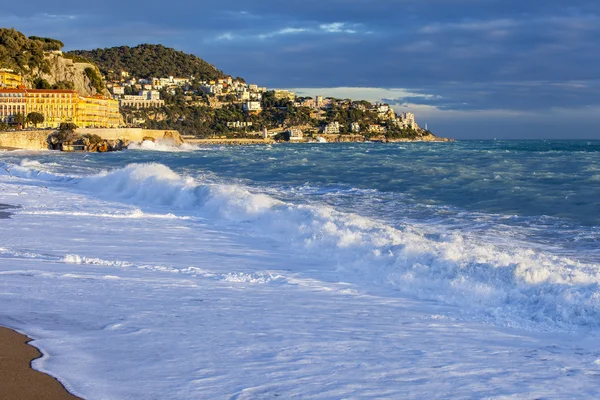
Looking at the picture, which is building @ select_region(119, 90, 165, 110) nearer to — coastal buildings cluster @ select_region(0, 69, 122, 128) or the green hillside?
A: the green hillside

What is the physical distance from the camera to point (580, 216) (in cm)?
1570

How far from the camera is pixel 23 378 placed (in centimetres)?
497

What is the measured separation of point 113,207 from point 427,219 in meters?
7.56

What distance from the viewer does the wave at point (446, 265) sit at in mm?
7312

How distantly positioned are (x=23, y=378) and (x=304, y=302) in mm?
3367

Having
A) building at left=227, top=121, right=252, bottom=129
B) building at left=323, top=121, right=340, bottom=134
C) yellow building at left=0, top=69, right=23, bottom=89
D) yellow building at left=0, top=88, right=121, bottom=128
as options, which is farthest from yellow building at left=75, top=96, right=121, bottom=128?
building at left=323, top=121, right=340, bottom=134

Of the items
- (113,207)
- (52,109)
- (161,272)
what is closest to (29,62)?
(52,109)

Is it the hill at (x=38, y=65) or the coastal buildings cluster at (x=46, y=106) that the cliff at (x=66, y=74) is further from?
the coastal buildings cluster at (x=46, y=106)

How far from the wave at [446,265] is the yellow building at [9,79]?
384 feet

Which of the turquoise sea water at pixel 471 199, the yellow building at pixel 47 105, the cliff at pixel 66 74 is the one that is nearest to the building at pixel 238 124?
the cliff at pixel 66 74

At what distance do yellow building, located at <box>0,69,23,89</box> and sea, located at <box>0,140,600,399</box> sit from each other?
115m

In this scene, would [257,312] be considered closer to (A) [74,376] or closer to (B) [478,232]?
(A) [74,376]

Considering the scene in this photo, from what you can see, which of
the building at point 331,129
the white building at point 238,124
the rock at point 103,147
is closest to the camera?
the rock at point 103,147

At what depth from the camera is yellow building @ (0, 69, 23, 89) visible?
121481 millimetres
